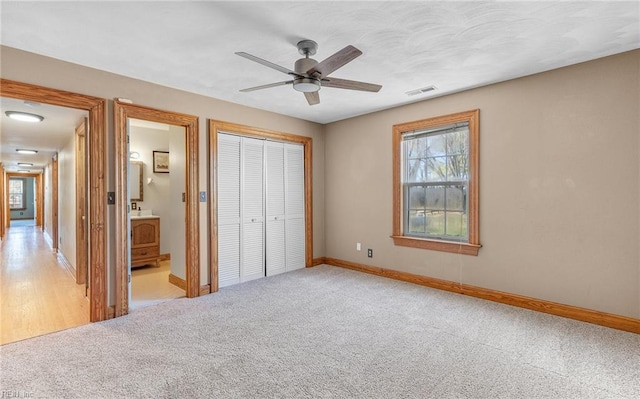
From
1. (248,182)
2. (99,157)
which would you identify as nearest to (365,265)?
(248,182)

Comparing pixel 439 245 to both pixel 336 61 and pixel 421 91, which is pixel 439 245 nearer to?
pixel 421 91

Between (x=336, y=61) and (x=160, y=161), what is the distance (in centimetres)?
484

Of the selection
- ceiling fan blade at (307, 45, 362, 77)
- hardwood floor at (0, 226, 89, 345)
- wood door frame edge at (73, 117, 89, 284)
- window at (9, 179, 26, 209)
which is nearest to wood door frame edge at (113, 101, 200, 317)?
hardwood floor at (0, 226, 89, 345)

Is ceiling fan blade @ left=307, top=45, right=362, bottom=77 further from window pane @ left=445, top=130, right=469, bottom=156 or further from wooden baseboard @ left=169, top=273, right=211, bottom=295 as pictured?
wooden baseboard @ left=169, top=273, right=211, bottom=295

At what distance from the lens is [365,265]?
15.9 feet

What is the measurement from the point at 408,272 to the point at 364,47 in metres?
3.03

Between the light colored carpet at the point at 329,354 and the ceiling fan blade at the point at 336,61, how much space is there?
219cm

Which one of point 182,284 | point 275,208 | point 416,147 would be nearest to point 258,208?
point 275,208

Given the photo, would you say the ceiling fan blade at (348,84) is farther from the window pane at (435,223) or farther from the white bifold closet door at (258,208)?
the window pane at (435,223)

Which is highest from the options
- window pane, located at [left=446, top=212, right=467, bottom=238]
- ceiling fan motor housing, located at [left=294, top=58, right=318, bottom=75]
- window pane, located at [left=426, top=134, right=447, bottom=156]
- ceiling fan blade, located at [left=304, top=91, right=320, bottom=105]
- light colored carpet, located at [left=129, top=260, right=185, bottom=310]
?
ceiling fan motor housing, located at [left=294, top=58, right=318, bottom=75]

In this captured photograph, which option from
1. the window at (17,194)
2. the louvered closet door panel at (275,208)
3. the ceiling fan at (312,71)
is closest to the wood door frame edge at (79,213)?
the louvered closet door panel at (275,208)

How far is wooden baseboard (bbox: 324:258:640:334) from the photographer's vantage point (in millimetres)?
2750

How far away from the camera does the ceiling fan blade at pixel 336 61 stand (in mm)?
2008

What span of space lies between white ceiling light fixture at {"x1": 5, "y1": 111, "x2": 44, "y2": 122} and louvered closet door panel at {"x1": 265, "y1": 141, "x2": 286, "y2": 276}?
2.93 metres
